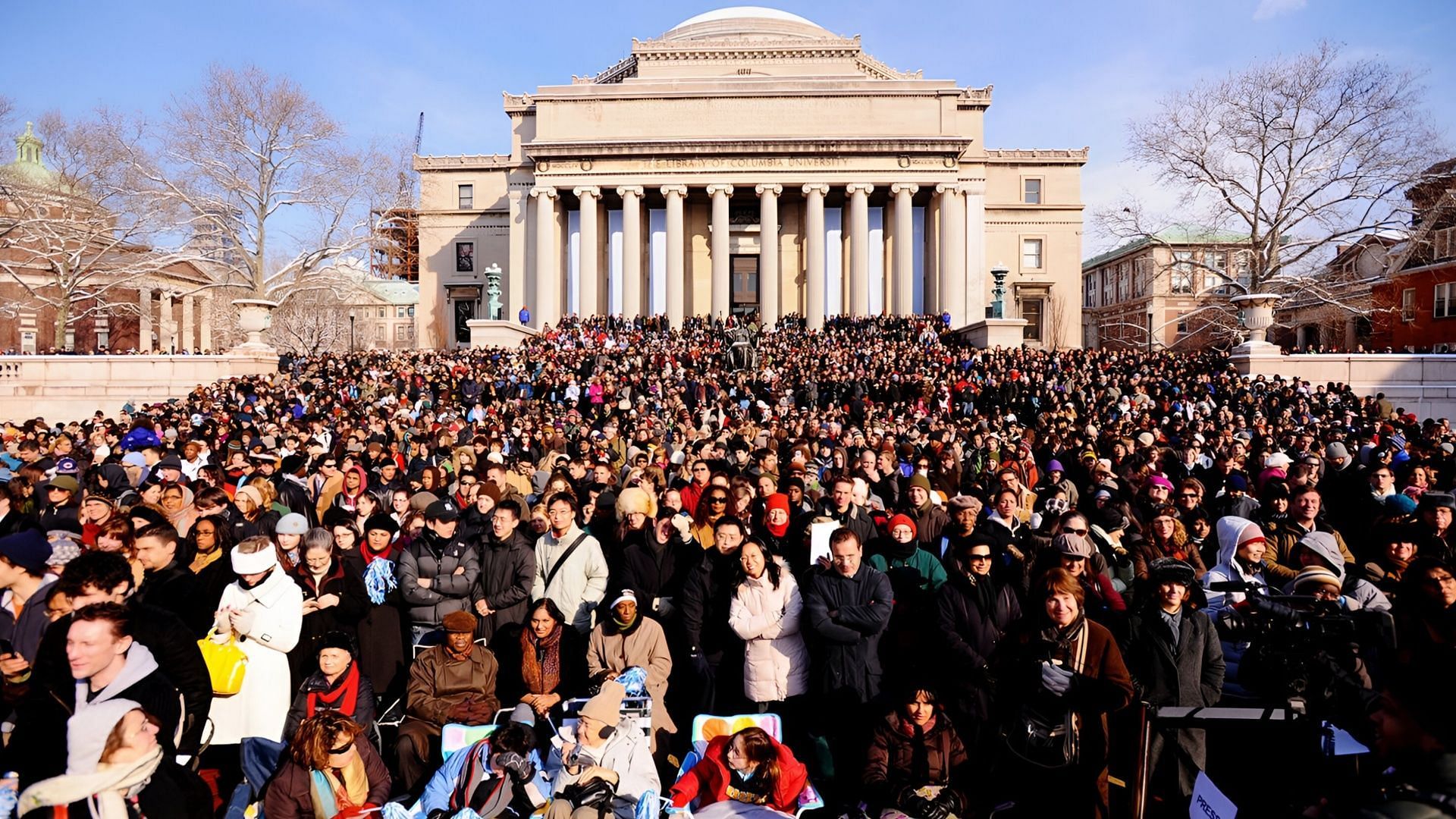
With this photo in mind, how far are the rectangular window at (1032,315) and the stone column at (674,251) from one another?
2101 cm

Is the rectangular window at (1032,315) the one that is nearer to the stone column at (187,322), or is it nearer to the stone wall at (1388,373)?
the stone wall at (1388,373)

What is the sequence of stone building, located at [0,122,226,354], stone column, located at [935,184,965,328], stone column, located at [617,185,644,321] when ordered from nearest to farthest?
stone building, located at [0,122,226,354] < stone column, located at [935,184,965,328] < stone column, located at [617,185,644,321]

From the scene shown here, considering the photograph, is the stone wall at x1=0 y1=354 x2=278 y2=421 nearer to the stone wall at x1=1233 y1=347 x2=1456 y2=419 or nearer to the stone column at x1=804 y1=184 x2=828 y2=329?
the stone column at x1=804 y1=184 x2=828 y2=329

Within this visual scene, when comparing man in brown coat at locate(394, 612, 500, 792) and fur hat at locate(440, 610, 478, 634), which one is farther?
fur hat at locate(440, 610, 478, 634)

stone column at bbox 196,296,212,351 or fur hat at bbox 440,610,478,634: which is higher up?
stone column at bbox 196,296,212,351

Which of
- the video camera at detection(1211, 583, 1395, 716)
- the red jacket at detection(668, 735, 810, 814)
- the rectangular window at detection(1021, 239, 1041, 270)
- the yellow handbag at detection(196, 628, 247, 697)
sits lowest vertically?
the red jacket at detection(668, 735, 810, 814)

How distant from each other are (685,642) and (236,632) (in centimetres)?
297

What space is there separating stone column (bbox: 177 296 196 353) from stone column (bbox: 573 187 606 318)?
122 feet

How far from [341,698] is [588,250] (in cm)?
4026

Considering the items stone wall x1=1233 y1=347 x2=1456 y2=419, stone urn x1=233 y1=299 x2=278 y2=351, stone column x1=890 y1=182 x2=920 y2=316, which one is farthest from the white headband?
stone column x1=890 y1=182 x2=920 y2=316

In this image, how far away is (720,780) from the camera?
479 cm

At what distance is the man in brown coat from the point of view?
5.28 m

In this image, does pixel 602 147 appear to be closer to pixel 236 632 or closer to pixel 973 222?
pixel 973 222

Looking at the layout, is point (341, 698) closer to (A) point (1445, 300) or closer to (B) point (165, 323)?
(A) point (1445, 300)
